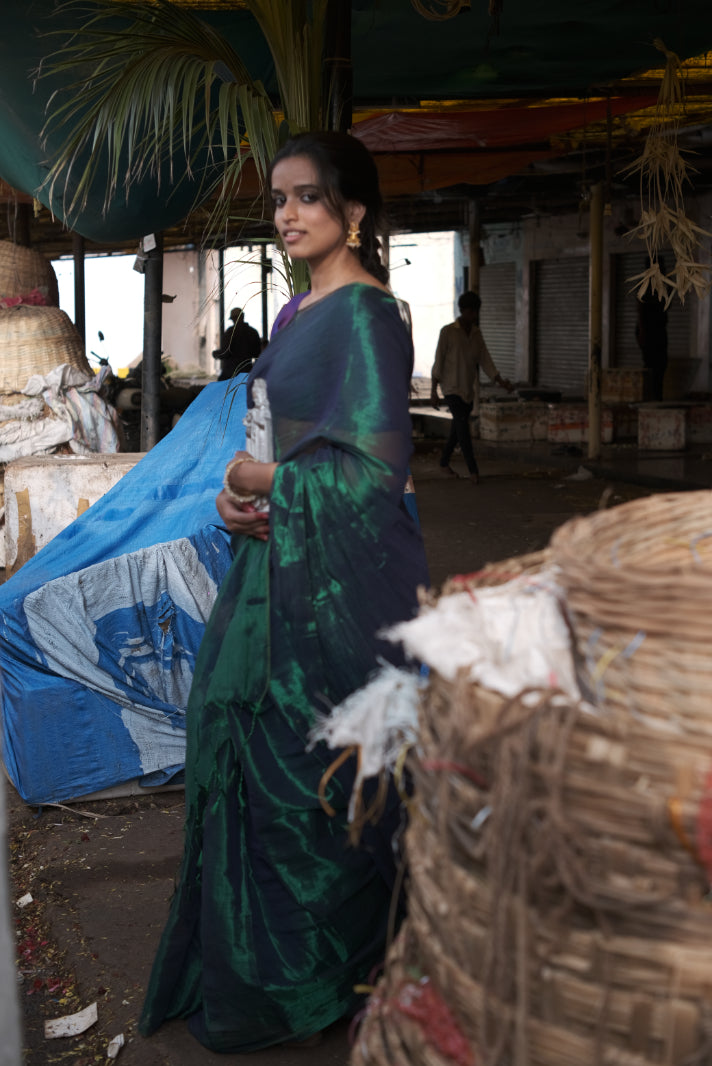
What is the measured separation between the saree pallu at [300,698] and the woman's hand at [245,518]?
38 mm

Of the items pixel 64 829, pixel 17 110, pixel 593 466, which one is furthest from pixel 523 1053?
pixel 593 466

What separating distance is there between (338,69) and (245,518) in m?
1.97

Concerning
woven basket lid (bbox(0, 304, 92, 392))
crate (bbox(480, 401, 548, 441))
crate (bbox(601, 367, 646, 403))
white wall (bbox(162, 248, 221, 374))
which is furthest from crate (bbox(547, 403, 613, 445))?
white wall (bbox(162, 248, 221, 374))

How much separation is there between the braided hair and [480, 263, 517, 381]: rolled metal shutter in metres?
17.1

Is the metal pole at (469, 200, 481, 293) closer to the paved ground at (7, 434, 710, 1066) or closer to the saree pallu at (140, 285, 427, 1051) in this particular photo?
the paved ground at (7, 434, 710, 1066)

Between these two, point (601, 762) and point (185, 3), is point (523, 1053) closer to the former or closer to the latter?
point (601, 762)

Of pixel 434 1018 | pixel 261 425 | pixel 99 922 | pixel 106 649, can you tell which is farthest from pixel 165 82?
pixel 434 1018

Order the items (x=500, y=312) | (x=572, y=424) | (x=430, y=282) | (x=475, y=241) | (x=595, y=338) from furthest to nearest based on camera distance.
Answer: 1. (x=430, y=282)
2. (x=500, y=312)
3. (x=475, y=241)
4. (x=572, y=424)
5. (x=595, y=338)

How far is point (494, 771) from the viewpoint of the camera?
1.12 metres

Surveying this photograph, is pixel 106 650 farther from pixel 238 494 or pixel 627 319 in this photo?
pixel 627 319

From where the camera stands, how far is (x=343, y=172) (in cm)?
232

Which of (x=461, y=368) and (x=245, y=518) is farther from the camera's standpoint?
(x=461, y=368)

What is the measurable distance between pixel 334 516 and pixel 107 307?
23.8m

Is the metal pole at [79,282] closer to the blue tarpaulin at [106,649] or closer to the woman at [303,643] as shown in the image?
the blue tarpaulin at [106,649]
